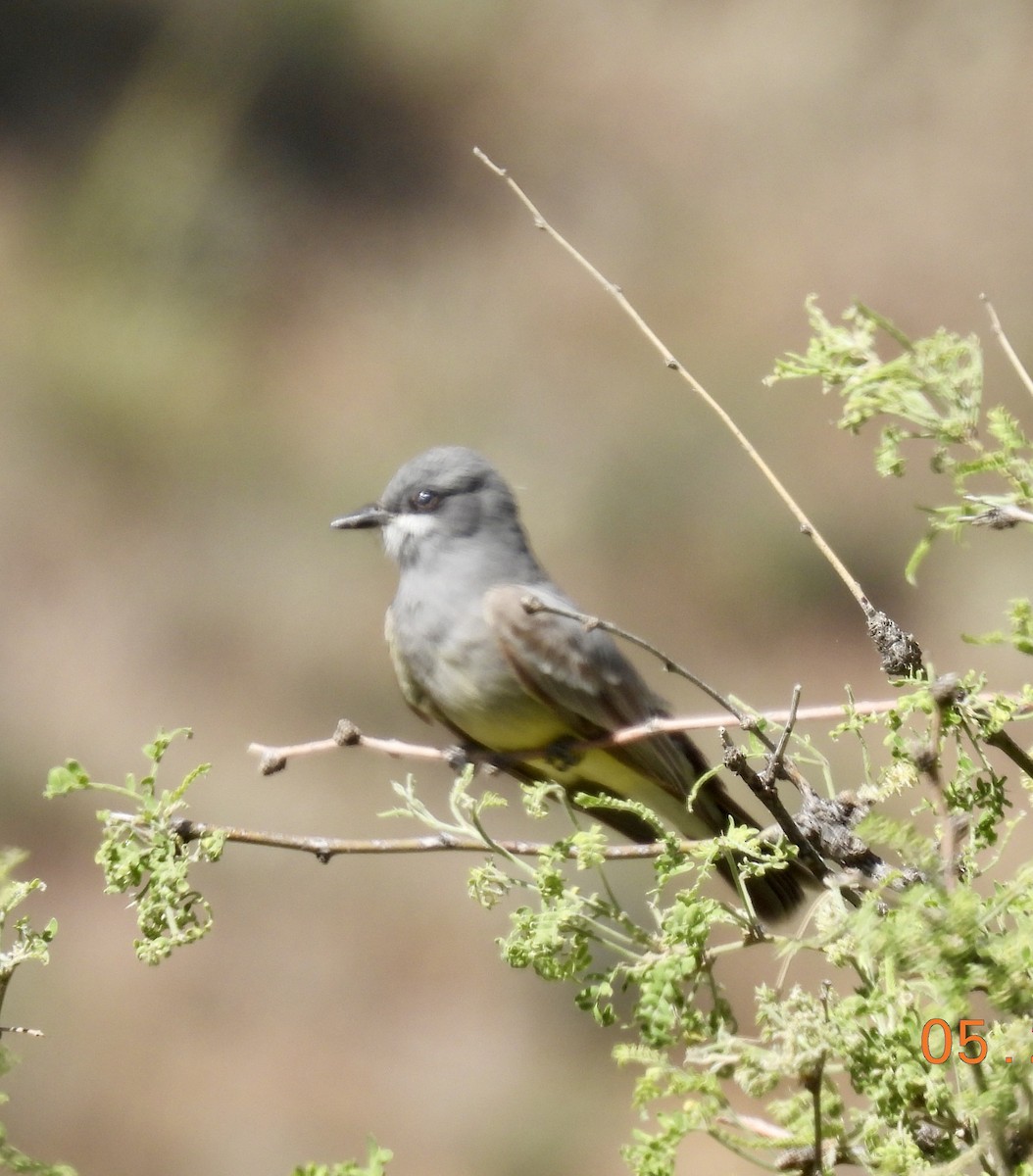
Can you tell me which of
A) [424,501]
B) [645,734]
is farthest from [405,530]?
[645,734]

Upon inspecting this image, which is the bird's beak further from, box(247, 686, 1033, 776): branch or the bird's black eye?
box(247, 686, 1033, 776): branch

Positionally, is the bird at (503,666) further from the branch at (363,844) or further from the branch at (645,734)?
the branch at (363,844)

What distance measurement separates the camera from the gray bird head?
214 centimetres

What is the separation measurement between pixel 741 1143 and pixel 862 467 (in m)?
4.85

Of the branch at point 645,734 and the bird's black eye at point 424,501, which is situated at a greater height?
the bird's black eye at point 424,501

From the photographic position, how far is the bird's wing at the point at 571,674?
1.96m

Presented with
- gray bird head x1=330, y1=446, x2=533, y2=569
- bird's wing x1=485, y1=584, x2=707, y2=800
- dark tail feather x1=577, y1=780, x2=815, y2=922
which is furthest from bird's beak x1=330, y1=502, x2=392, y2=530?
dark tail feather x1=577, y1=780, x2=815, y2=922

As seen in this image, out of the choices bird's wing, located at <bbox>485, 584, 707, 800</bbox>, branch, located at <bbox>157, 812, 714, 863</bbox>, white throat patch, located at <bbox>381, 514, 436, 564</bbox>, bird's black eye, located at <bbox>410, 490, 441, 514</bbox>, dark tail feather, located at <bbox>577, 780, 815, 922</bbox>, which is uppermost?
bird's black eye, located at <bbox>410, 490, 441, 514</bbox>

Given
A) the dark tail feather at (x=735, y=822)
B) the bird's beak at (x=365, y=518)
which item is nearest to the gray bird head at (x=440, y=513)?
the bird's beak at (x=365, y=518)

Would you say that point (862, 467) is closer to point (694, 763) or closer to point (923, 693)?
point (694, 763)

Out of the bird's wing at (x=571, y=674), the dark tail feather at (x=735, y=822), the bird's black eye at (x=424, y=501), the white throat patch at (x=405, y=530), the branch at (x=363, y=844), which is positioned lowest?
the branch at (x=363, y=844)

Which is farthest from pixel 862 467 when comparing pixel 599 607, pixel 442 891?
pixel 442 891

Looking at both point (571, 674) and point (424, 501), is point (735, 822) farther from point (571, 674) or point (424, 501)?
point (424, 501)

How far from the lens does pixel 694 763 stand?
1962 mm
